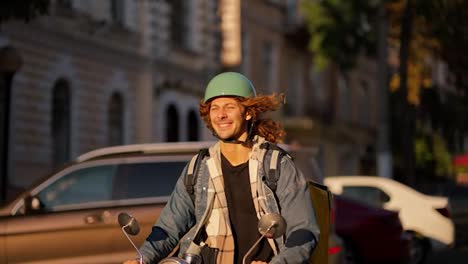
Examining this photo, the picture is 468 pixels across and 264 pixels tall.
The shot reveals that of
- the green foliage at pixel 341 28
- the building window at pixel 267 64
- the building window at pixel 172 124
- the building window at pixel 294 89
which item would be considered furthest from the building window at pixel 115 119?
the building window at pixel 294 89

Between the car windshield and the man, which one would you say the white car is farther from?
the man

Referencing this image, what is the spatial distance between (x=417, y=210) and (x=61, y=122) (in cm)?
894

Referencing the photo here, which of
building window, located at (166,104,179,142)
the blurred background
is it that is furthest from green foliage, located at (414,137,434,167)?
building window, located at (166,104,179,142)

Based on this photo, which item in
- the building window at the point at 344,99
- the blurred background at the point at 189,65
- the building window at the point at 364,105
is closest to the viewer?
the blurred background at the point at 189,65

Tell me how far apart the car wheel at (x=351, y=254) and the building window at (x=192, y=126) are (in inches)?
667

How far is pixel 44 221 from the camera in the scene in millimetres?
9867

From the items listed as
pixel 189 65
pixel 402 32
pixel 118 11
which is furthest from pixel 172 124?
pixel 402 32

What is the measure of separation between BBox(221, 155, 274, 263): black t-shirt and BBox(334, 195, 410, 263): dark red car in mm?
9778

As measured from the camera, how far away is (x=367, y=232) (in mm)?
14906

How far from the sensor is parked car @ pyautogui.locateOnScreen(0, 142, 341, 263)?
32.3 ft

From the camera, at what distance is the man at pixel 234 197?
4.98 m

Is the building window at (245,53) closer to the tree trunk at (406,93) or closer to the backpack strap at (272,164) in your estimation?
the tree trunk at (406,93)

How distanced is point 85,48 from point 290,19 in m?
16.0

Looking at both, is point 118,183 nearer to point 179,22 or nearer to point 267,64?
point 179,22
